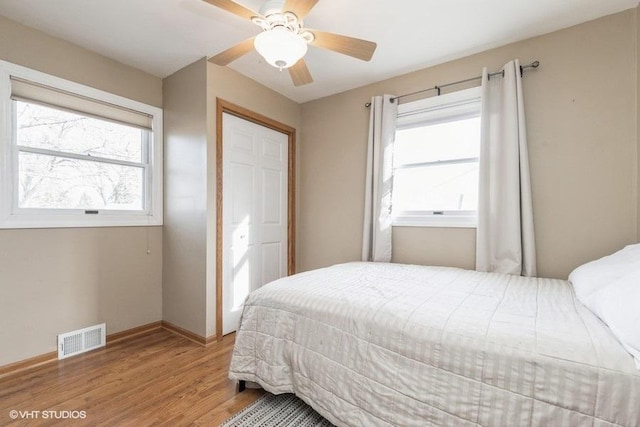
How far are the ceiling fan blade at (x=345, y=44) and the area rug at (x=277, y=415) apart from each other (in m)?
2.07

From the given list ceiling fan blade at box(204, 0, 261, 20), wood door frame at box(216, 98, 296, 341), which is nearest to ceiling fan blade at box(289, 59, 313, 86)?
ceiling fan blade at box(204, 0, 261, 20)

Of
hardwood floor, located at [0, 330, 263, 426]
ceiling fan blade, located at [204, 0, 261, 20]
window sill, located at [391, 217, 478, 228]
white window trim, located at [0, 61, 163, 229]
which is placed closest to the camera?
ceiling fan blade, located at [204, 0, 261, 20]

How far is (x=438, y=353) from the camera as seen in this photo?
111cm

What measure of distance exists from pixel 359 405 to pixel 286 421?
1.61 feet

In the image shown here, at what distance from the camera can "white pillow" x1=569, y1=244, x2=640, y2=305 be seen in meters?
1.29

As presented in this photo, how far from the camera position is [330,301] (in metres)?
1.49

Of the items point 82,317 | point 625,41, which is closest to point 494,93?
point 625,41

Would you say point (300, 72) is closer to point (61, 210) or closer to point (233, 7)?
point (233, 7)

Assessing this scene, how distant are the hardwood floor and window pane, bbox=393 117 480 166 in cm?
232

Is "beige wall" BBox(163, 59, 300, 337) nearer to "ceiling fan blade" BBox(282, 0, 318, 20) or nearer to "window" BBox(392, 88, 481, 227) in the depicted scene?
"ceiling fan blade" BBox(282, 0, 318, 20)

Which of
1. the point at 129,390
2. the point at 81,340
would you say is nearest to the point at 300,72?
the point at 129,390

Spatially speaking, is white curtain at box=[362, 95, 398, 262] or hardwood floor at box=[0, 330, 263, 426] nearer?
hardwood floor at box=[0, 330, 263, 426]

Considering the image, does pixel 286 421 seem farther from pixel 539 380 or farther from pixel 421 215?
pixel 421 215

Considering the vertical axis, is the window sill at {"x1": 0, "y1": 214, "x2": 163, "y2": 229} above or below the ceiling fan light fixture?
below
